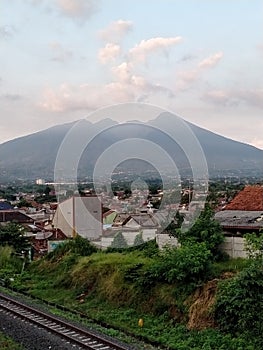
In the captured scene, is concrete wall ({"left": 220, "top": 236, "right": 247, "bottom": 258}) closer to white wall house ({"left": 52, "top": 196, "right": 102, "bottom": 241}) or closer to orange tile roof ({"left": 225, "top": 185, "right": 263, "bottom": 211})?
orange tile roof ({"left": 225, "top": 185, "right": 263, "bottom": 211})

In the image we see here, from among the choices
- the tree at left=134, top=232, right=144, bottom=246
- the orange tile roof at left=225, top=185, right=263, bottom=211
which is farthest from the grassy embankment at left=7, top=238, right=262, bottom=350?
the orange tile roof at left=225, top=185, right=263, bottom=211

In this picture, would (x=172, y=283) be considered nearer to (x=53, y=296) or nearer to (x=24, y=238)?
(x=53, y=296)

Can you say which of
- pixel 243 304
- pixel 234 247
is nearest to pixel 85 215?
pixel 234 247

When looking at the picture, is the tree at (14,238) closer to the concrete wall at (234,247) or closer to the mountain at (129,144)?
the mountain at (129,144)

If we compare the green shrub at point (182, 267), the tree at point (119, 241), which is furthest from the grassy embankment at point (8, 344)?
the tree at point (119, 241)

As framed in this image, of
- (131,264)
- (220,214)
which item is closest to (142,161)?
(220,214)

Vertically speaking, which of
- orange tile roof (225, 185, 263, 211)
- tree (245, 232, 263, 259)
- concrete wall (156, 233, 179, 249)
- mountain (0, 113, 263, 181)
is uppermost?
mountain (0, 113, 263, 181)
